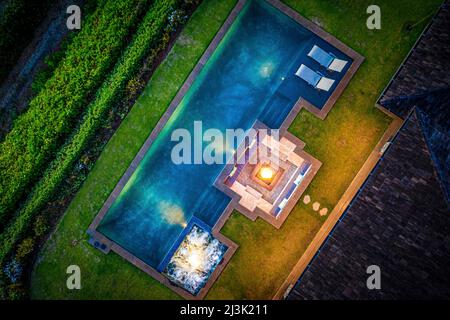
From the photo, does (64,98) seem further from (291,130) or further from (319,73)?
(319,73)

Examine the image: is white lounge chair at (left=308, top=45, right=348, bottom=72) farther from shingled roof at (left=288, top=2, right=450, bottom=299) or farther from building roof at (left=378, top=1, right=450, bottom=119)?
shingled roof at (left=288, top=2, right=450, bottom=299)

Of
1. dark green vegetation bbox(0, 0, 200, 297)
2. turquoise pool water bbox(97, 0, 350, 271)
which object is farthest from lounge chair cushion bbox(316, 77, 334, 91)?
dark green vegetation bbox(0, 0, 200, 297)

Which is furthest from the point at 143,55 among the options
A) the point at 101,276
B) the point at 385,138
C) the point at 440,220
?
the point at 440,220

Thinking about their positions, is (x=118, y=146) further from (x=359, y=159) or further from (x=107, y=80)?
(x=359, y=159)

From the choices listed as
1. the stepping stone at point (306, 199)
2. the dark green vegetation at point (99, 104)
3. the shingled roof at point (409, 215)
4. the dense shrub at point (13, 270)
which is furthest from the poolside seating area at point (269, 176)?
the dense shrub at point (13, 270)

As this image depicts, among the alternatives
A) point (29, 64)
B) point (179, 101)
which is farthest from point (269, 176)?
point (29, 64)
